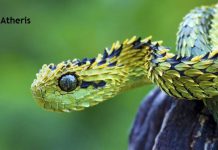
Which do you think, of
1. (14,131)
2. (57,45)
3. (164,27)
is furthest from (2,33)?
(164,27)

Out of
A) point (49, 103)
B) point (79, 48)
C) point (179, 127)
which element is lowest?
point (179, 127)

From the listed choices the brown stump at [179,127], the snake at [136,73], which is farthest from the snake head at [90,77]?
the brown stump at [179,127]

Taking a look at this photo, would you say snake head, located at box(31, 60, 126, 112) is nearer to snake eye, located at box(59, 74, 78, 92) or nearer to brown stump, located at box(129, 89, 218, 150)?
snake eye, located at box(59, 74, 78, 92)

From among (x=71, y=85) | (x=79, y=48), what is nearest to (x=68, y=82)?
(x=71, y=85)

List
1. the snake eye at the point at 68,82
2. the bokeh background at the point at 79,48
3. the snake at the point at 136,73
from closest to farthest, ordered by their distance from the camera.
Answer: the snake at the point at 136,73
the snake eye at the point at 68,82
the bokeh background at the point at 79,48

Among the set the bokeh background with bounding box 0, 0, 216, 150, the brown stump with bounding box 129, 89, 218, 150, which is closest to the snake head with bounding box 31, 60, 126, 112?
the brown stump with bounding box 129, 89, 218, 150

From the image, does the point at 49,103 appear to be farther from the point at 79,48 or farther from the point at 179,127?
the point at 79,48

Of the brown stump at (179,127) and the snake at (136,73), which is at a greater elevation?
the snake at (136,73)

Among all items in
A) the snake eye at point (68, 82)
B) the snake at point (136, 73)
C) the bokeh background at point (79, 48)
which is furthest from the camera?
the bokeh background at point (79, 48)

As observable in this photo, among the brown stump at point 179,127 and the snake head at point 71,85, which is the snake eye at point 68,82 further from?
the brown stump at point 179,127

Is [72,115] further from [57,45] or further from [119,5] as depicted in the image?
[119,5]
